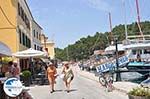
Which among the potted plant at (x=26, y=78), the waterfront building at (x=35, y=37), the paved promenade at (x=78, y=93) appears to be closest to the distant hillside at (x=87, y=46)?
the waterfront building at (x=35, y=37)

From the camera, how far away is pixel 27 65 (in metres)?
49.2

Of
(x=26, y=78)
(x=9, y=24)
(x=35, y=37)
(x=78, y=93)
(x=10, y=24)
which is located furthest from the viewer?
(x=35, y=37)

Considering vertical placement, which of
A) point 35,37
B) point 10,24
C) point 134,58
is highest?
point 35,37

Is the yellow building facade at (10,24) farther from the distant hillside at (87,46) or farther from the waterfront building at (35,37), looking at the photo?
the distant hillside at (87,46)

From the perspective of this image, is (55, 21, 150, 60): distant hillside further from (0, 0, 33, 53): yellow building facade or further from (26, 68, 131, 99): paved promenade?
(26, 68, 131, 99): paved promenade

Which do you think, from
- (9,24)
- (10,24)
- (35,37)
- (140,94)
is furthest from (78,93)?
(35,37)

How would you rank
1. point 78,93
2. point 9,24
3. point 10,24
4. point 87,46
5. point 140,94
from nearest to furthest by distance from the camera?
point 140,94 < point 78,93 < point 10,24 < point 9,24 < point 87,46

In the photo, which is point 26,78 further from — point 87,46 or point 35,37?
point 87,46

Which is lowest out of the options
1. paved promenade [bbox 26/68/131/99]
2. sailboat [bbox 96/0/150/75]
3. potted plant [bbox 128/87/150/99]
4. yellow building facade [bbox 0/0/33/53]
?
paved promenade [bbox 26/68/131/99]

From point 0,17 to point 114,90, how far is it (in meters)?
17.7

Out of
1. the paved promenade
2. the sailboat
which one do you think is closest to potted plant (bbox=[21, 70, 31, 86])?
the paved promenade

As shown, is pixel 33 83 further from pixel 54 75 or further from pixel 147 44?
pixel 147 44

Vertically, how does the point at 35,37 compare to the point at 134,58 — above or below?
above

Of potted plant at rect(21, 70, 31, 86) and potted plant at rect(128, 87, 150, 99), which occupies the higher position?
potted plant at rect(21, 70, 31, 86)
